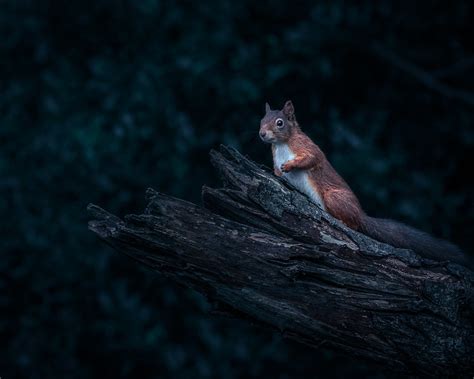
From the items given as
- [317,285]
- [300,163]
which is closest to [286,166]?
[300,163]

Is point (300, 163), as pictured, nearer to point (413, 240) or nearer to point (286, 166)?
point (286, 166)

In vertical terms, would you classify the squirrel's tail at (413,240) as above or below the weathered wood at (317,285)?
above

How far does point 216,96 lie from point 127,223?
2951 mm

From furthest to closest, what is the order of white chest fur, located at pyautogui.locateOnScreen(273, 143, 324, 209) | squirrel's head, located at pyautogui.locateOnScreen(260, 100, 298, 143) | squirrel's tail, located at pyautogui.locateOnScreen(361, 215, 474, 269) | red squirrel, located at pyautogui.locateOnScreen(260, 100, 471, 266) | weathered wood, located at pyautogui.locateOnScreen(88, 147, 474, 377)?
squirrel's head, located at pyautogui.locateOnScreen(260, 100, 298, 143) < white chest fur, located at pyautogui.locateOnScreen(273, 143, 324, 209) < red squirrel, located at pyautogui.locateOnScreen(260, 100, 471, 266) < squirrel's tail, located at pyautogui.locateOnScreen(361, 215, 474, 269) < weathered wood, located at pyautogui.locateOnScreen(88, 147, 474, 377)

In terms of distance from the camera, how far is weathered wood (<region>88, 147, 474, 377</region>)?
307 centimetres

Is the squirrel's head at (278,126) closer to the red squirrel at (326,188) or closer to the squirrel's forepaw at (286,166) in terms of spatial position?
the red squirrel at (326,188)

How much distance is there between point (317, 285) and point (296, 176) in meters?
1.05

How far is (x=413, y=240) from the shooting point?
3.68 metres

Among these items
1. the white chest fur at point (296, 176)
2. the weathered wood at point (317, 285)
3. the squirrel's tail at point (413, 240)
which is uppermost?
the white chest fur at point (296, 176)

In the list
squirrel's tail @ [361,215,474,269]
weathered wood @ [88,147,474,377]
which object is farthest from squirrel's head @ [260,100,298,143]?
weathered wood @ [88,147,474,377]

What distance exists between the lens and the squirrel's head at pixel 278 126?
4.09m

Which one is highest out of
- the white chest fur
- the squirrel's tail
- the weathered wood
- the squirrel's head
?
the squirrel's head

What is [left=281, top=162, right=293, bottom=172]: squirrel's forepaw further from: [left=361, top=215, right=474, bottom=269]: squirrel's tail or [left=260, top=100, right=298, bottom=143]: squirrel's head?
[left=361, top=215, right=474, bottom=269]: squirrel's tail

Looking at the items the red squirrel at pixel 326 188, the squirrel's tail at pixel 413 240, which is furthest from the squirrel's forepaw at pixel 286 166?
the squirrel's tail at pixel 413 240
